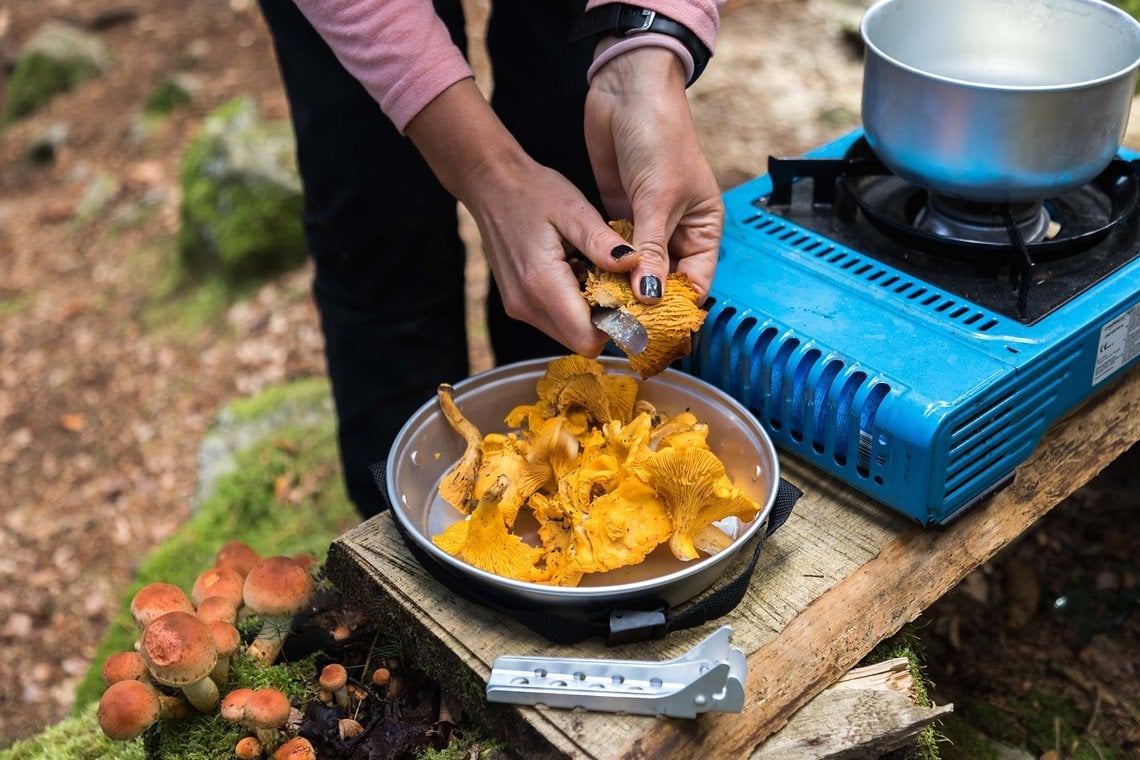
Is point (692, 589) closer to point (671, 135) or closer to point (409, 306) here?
point (671, 135)

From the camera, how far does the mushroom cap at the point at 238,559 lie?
216 centimetres

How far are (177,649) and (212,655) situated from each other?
7cm

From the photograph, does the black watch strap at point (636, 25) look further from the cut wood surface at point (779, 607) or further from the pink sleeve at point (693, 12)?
the cut wood surface at point (779, 607)

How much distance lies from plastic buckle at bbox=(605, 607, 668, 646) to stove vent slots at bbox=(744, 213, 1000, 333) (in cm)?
83

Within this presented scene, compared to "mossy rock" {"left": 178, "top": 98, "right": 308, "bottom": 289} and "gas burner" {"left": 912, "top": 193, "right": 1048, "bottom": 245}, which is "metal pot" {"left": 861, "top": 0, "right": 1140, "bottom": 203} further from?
"mossy rock" {"left": 178, "top": 98, "right": 308, "bottom": 289}

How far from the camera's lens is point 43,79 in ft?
22.8

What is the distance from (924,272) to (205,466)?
2.85 meters

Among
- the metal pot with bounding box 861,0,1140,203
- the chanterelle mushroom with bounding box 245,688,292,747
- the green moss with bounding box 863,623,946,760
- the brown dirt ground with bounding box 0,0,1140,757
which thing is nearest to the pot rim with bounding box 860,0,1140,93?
the metal pot with bounding box 861,0,1140,203

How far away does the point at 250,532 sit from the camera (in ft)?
11.9

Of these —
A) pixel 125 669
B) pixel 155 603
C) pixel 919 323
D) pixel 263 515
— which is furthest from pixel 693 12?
pixel 263 515

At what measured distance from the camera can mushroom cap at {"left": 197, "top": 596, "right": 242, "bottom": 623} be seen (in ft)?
6.37

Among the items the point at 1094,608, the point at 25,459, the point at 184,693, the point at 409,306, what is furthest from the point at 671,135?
the point at 25,459

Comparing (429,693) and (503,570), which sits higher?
(503,570)

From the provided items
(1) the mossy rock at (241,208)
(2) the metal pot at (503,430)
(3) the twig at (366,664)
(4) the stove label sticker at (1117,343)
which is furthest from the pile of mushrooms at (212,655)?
(1) the mossy rock at (241,208)
